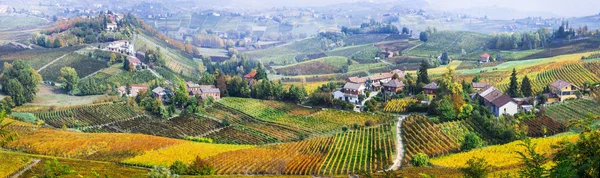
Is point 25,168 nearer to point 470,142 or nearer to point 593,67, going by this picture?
point 470,142

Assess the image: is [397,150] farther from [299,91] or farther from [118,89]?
[118,89]

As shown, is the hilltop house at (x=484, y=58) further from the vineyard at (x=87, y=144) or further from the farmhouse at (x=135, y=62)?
the vineyard at (x=87, y=144)

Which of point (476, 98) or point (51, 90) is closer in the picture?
point (476, 98)

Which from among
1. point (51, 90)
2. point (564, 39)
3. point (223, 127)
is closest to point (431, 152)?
point (223, 127)

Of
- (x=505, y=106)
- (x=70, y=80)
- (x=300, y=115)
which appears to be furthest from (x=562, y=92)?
(x=70, y=80)

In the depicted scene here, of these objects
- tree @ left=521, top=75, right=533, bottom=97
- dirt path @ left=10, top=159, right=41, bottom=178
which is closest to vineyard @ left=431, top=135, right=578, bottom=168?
tree @ left=521, top=75, right=533, bottom=97

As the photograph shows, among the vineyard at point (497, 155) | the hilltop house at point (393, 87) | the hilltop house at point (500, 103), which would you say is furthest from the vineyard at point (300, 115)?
the vineyard at point (497, 155)
